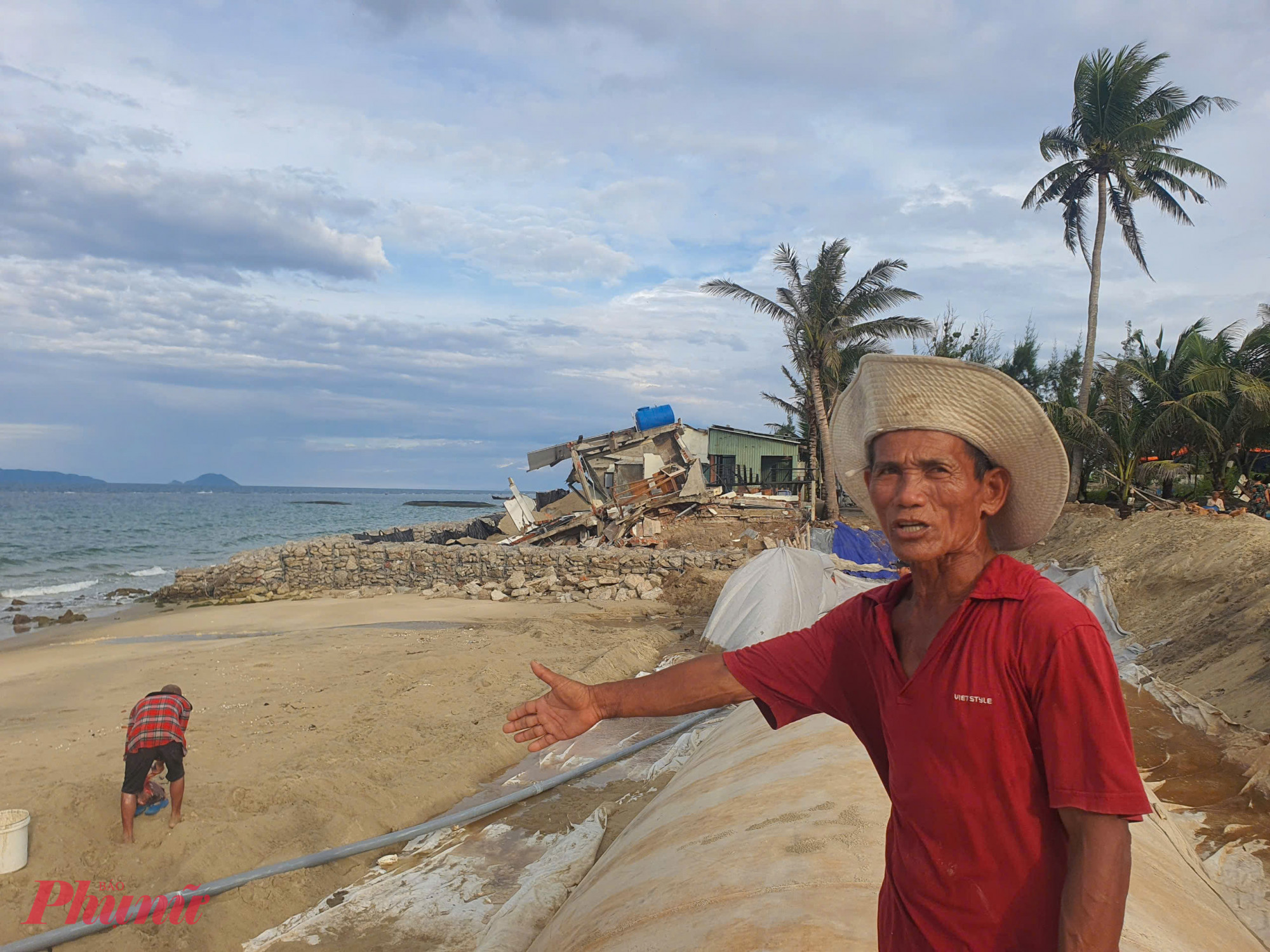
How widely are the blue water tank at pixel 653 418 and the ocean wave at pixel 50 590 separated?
684 inches

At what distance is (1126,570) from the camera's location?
1157cm

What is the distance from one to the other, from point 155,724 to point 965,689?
582 centimetres

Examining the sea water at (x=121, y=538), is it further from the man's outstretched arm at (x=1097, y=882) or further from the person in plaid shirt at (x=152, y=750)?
the man's outstretched arm at (x=1097, y=882)

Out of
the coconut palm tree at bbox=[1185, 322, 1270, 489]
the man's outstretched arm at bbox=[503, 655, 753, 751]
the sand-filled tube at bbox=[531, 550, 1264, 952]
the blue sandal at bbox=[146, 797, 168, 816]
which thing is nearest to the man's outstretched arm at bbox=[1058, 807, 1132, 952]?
the man's outstretched arm at bbox=[503, 655, 753, 751]

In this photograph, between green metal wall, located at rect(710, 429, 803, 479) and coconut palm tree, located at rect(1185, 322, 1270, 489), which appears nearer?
coconut palm tree, located at rect(1185, 322, 1270, 489)

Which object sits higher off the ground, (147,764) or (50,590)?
(147,764)

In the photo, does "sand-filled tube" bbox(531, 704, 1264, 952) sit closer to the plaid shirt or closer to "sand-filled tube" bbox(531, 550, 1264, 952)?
"sand-filled tube" bbox(531, 550, 1264, 952)

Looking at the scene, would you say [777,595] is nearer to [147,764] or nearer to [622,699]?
[147,764]

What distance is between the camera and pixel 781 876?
227cm
